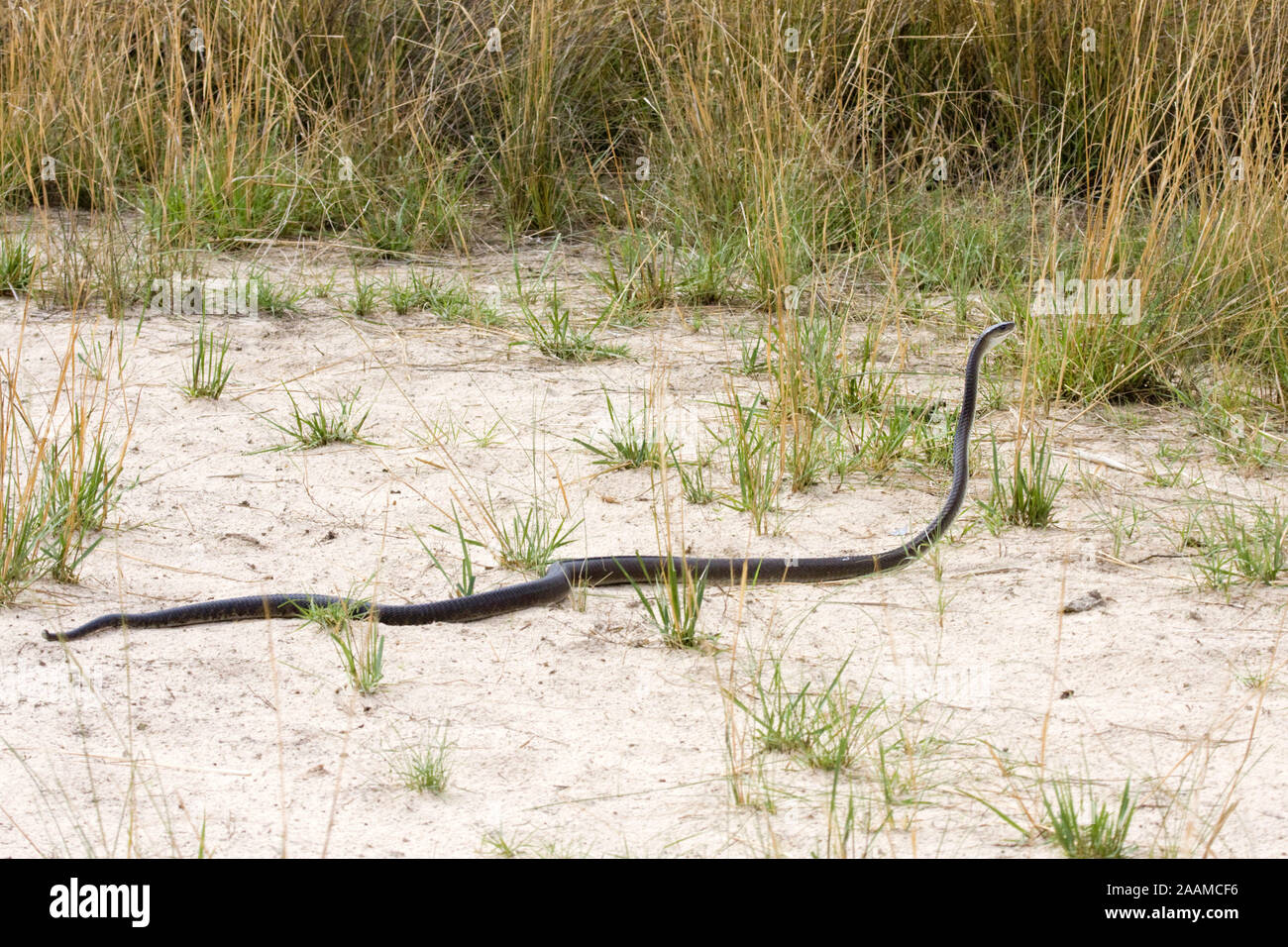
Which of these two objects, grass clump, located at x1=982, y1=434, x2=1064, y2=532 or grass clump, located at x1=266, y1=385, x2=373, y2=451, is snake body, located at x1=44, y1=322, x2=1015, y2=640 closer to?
grass clump, located at x1=982, y1=434, x2=1064, y2=532

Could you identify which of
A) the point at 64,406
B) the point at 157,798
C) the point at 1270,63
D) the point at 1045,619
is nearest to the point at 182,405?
the point at 64,406

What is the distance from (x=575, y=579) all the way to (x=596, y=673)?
41 cm

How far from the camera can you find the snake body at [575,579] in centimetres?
275

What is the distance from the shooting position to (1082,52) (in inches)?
211

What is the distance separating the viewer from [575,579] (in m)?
2.99

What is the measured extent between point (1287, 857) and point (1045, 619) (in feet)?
2.93

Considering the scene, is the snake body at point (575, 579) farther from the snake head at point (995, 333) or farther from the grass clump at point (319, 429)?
the grass clump at point (319, 429)

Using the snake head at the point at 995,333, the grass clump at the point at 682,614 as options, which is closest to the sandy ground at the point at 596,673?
the grass clump at the point at 682,614

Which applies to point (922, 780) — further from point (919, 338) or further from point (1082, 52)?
point (1082, 52)

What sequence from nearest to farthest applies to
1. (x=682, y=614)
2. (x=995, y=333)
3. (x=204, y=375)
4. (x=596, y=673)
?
(x=596, y=673) < (x=682, y=614) < (x=995, y=333) < (x=204, y=375)

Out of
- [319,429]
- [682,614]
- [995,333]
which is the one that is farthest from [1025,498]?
[319,429]

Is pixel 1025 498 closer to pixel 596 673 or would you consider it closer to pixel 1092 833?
pixel 596 673

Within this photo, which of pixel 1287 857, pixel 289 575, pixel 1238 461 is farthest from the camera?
pixel 1238 461

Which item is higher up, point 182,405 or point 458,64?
point 458,64
